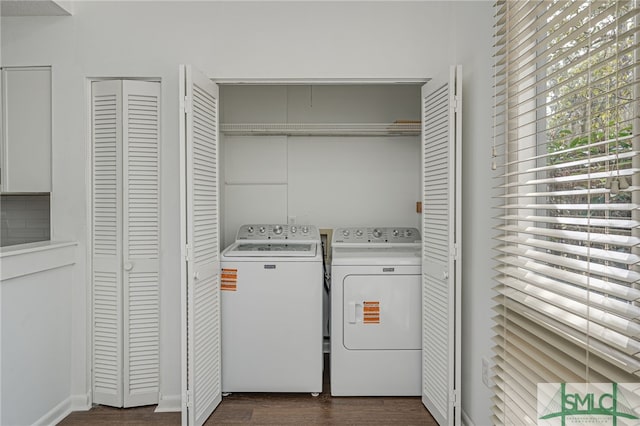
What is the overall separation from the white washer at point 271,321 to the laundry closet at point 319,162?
0.85 metres

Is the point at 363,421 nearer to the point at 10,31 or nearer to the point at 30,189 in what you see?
the point at 30,189

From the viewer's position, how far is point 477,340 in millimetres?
2191

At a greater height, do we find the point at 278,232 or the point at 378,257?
the point at 278,232

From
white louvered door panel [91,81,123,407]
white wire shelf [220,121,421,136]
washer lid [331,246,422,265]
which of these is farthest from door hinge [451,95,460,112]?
white louvered door panel [91,81,123,407]

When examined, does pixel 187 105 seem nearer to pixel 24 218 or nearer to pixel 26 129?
pixel 26 129

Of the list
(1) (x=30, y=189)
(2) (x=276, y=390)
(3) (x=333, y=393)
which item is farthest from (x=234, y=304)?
(1) (x=30, y=189)

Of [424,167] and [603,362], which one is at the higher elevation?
[424,167]

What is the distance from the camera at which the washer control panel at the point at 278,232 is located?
10.6 feet

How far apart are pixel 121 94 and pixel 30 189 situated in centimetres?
85

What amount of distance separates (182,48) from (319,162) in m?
1.41

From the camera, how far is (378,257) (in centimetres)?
272
